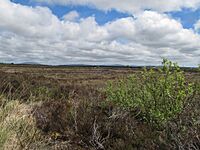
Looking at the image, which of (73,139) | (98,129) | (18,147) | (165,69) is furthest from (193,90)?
(18,147)

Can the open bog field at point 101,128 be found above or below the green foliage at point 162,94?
below

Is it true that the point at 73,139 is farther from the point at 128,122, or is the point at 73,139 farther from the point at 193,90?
the point at 193,90

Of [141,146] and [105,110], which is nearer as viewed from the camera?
[141,146]

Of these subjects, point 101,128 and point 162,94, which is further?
point 101,128

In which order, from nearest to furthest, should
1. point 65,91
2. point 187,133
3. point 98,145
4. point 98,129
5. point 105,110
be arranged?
point 187,133
point 98,145
point 98,129
point 105,110
point 65,91

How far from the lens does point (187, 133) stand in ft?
17.4

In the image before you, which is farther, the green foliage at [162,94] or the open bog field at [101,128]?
the green foliage at [162,94]

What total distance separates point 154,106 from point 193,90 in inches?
32.2

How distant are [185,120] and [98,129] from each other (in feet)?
5.60

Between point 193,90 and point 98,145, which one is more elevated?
point 193,90

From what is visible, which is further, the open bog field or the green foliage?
the green foliage

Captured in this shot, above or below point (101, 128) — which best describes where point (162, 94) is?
above

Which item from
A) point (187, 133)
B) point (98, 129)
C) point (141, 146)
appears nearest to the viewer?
point (187, 133)

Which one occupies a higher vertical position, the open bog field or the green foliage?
the green foliage
